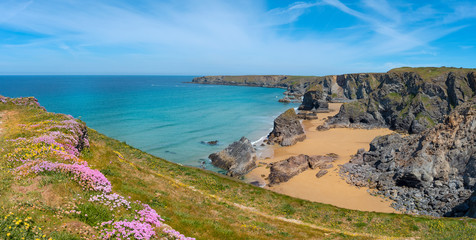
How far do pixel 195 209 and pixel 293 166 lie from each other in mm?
25381

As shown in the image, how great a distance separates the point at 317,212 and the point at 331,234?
15.9 feet

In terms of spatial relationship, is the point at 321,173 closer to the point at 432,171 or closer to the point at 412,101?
the point at 432,171

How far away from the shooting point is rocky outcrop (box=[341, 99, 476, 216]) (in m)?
28.2

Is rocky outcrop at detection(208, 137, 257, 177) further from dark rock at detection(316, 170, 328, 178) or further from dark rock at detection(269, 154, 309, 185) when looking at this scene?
dark rock at detection(316, 170, 328, 178)

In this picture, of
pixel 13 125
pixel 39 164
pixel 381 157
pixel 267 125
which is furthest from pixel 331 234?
pixel 267 125

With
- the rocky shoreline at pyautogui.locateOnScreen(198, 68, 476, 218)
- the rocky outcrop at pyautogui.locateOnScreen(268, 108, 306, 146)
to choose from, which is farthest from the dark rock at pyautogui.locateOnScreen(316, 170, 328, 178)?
the rocky outcrop at pyautogui.locateOnScreen(268, 108, 306, 146)

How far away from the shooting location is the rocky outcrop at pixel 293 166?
3803 cm

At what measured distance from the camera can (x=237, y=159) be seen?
143 feet

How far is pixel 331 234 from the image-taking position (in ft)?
59.2

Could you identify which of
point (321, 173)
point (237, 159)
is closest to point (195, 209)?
point (237, 159)

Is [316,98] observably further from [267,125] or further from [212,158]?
[212,158]

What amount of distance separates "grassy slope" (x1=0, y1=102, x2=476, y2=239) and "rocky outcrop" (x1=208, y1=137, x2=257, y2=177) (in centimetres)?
1370

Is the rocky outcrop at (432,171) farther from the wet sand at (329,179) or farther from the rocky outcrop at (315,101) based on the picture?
the rocky outcrop at (315,101)

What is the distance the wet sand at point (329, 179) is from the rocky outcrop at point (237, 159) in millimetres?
1456
